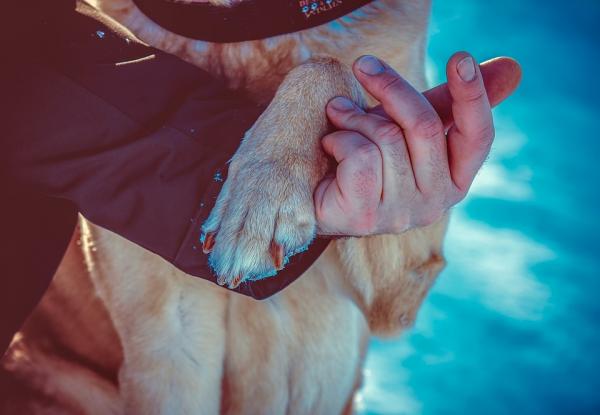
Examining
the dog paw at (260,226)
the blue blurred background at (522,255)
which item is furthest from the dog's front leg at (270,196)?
the blue blurred background at (522,255)

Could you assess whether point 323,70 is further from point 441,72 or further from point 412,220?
point 441,72

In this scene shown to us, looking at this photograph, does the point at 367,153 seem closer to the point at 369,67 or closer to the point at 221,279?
the point at 369,67

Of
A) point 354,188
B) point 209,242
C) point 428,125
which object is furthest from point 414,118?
point 209,242

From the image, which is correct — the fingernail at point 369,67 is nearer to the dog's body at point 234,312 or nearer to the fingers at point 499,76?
the fingers at point 499,76

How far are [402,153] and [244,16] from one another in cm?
61

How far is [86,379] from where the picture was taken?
1.91 metres

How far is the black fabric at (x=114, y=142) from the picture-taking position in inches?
48.2

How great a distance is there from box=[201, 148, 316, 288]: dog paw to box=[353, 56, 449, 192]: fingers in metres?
0.19

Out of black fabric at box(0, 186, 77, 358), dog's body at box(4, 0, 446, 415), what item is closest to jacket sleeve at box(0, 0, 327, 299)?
black fabric at box(0, 186, 77, 358)

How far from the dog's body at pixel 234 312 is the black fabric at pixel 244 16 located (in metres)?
0.09

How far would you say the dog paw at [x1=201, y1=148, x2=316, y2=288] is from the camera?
3.68 ft

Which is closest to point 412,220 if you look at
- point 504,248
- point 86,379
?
point 86,379

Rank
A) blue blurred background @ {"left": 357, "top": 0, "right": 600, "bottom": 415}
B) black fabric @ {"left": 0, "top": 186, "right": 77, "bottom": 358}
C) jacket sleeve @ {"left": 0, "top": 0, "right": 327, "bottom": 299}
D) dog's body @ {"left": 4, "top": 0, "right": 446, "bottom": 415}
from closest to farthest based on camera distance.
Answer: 1. jacket sleeve @ {"left": 0, "top": 0, "right": 327, "bottom": 299}
2. black fabric @ {"left": 0, "top": 186, "right": 77, "bottom": 358}
3. dog's body @ {"left": 4, "top": 0, "right": 446, "bottom": 415}
4. blue blurred background @ {"left": 357, "top": 0, "right": 600, "bottom": 415}

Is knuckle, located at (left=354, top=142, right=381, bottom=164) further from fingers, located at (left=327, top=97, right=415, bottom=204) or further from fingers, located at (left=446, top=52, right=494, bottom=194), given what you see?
fingers, located at (left=446, top=52, right=494, bottom=194)
